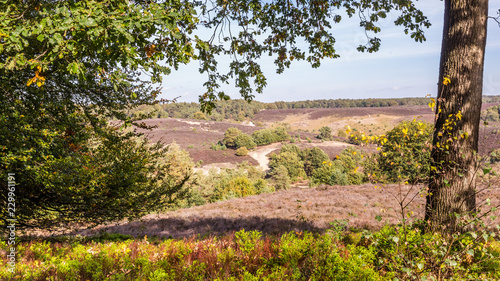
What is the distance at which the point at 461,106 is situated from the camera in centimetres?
448

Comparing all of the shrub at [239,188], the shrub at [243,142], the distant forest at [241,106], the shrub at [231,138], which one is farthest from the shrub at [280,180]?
the distant forest at [241,106]

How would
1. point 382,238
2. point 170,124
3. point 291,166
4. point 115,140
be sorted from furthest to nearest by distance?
point 170,124, point 291,166, point 115,140, point 382,238

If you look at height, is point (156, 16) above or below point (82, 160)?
above

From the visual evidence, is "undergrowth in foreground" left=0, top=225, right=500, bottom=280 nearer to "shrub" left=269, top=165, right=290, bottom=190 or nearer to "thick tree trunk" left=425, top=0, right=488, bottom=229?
"thick tree trunk" left=425, top=0, right=488, bottom=229

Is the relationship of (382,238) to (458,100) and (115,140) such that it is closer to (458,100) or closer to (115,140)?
(458,100)

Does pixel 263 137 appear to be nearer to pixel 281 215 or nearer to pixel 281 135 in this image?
pixel 281 135

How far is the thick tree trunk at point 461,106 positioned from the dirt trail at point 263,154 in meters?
47.0

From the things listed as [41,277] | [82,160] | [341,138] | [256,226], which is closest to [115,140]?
[82,160]

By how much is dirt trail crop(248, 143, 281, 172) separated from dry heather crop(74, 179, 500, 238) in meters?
36.0

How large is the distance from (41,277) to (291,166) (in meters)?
43.9

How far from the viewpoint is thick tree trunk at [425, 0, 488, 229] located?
4.47m

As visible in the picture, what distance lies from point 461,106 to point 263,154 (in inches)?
2319

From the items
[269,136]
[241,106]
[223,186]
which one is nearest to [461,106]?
[223,186]

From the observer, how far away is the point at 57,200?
21.8ft
